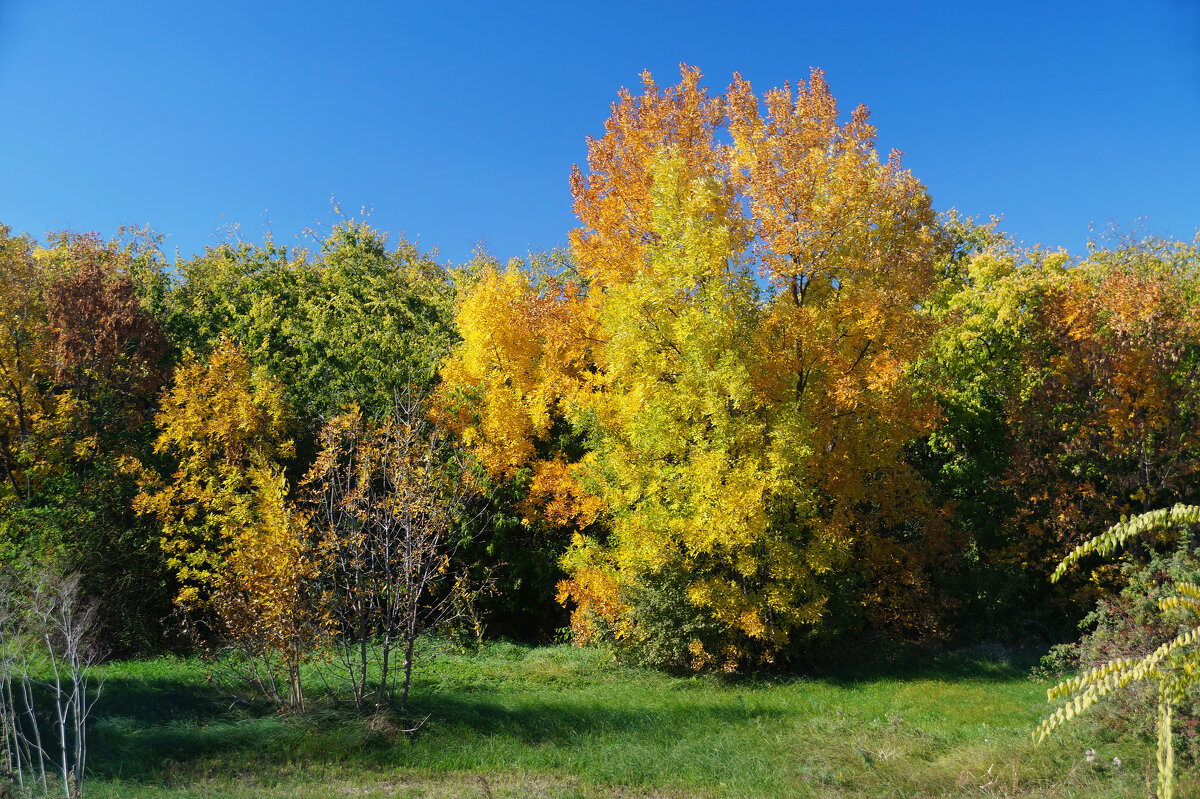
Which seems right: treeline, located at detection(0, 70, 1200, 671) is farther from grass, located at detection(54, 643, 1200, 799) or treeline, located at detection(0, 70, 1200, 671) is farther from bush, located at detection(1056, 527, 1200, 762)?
bush, located at detection(1056, 527, 1200, 762)

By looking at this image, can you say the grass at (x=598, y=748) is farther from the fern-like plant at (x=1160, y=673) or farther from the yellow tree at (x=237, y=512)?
the fern-like plant at (x=1160, y=673)

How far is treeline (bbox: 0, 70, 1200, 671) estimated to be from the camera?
49.3 feet

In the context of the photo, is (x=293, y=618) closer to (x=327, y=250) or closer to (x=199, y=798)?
(x=199, y=798)

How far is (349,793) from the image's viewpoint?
805cm

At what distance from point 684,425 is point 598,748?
7039 mm

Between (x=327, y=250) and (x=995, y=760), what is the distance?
29.4 metres

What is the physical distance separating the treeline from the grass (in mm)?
1906

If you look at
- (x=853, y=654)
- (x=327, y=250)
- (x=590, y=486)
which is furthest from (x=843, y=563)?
(x=327, y=250)

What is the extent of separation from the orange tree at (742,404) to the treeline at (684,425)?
3.1 inches

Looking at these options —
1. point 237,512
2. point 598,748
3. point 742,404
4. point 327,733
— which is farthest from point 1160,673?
point 237,512

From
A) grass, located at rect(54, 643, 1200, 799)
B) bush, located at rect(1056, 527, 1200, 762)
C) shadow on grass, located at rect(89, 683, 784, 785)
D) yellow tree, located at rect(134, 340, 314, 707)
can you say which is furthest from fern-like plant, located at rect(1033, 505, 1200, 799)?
yellow tree, located at rect(134, 340, 314, 707)

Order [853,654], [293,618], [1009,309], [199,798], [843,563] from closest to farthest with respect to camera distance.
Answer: [199,798], [293,618], [843,563], [853,654], [1009,309]

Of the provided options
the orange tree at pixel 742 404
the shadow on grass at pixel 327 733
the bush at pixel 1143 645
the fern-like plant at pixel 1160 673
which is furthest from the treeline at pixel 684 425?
the fern-like plant at pixel 1160 673

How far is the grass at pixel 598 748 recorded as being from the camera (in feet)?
27.0
